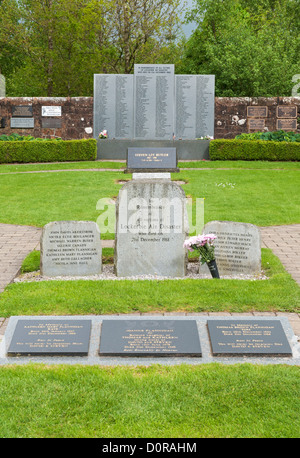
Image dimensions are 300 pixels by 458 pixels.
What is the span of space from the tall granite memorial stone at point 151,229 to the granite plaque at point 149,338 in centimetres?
208

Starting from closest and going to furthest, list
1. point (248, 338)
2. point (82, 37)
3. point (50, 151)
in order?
point (248, 338), point (50, 151), point (82, 37)

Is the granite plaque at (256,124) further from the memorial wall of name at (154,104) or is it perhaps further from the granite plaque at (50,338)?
the granite plaque at (50,338)

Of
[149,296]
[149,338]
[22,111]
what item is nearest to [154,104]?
[22,111]

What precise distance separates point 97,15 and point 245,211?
727 inches

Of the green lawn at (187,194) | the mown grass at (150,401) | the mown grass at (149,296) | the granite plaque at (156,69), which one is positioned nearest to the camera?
the mown grass at (150,401)

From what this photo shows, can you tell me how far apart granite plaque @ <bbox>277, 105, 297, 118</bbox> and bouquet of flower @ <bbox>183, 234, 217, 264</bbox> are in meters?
16.7

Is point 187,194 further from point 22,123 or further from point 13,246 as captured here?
point 22,123

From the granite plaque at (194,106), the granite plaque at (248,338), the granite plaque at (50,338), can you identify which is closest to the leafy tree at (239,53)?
the granite plaque at (194,106)

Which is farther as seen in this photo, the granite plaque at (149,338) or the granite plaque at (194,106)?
the granite plaque at (194,106)

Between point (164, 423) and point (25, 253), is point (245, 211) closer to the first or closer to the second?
point (25, 253)

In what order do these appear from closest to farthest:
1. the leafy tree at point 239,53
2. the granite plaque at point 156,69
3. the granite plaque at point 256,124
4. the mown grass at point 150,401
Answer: the mown grass at point 150,401 < the granite plaque at point 156,69 < the granite plaque at point 256,124 < the leafy tree at point 239,53

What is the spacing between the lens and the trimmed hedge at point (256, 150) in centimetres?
1850

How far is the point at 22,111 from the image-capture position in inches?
858

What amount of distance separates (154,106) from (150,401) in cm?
1800
